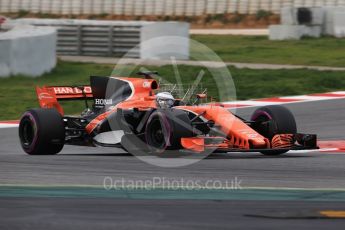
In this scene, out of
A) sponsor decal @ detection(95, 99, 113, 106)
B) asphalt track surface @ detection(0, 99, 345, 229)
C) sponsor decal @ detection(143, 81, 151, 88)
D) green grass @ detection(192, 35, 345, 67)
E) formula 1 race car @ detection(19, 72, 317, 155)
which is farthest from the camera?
green grass @ detection(192, 35, 345, 67)

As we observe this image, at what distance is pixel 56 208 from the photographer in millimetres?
8148

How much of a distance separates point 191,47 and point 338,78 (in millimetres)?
7905

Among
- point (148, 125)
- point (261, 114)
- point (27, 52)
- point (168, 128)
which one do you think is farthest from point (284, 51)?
point (168, 128)

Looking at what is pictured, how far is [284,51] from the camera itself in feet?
97.0

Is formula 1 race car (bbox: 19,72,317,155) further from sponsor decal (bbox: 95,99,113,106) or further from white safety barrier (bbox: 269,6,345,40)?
white safety barrier (bbox: 269,6,345,40)

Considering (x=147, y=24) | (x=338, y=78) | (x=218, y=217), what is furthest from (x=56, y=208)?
(x=147, y=24)

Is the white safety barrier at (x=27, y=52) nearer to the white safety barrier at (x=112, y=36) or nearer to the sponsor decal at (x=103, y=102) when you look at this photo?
the white safety barrier at (x=112, y=36)

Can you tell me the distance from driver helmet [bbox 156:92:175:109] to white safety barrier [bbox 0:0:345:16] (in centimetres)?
2684

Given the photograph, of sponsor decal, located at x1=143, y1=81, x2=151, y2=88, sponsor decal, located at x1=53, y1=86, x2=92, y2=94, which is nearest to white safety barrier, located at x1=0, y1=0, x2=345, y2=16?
sponsor decal, located at x1=53, y1=86, x2=92, y2=94

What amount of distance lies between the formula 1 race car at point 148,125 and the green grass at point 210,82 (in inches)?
208

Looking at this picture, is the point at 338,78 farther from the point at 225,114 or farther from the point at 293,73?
the point at 225,114

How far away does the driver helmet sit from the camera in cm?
1275

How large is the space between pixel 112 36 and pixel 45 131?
16.9m

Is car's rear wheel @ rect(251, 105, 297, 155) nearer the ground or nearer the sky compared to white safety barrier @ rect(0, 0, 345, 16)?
nearer the sky
